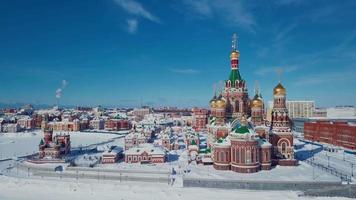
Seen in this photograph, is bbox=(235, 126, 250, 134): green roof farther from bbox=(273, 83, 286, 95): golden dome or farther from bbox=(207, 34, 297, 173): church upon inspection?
bbox=(273, 83, 286, 95): golden dome

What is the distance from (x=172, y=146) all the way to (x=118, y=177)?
60.0ft

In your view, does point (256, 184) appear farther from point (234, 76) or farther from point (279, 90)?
point (234, 76)

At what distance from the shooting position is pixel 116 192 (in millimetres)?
25797

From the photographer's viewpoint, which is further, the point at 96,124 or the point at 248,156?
the point at 96,124

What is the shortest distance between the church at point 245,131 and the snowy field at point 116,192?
17.7 feet

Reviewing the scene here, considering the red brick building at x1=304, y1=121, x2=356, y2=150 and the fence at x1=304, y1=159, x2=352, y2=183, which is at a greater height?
the red brick building at x1=304, y1=121, x2=356, y2=150

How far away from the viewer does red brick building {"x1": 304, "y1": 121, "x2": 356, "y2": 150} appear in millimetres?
47094

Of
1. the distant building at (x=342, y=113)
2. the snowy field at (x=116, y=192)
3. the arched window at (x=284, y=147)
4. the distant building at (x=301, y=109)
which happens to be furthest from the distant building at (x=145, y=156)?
the distant building at (x=342, y=113)

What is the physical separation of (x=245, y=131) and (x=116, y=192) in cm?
1325

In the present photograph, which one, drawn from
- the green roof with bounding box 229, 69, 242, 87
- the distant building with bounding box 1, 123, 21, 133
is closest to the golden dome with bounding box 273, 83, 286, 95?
the green roof with bounding box 229, 69, 242, 87

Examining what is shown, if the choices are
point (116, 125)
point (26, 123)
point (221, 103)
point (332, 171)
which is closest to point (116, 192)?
point (221, 103)

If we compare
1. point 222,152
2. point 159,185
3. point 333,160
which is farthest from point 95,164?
point 333,160

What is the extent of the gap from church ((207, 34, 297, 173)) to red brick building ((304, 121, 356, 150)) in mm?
18344

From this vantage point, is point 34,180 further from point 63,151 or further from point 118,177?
point 63,151
